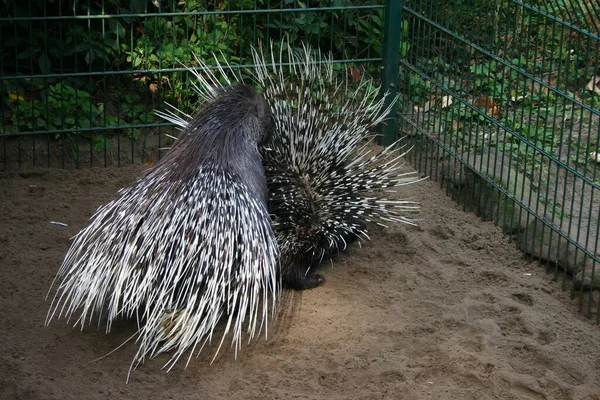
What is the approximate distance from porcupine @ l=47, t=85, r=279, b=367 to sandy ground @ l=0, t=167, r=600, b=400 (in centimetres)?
15

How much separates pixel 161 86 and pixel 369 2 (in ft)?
5.14

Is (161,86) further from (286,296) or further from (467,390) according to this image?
(467,390)

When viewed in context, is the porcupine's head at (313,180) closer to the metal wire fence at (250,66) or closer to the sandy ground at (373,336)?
the sandy ground at (373,336)

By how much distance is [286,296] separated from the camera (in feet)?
13.8

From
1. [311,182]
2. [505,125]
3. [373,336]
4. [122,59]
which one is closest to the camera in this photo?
[373,336]

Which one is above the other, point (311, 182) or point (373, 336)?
point (311, 182)

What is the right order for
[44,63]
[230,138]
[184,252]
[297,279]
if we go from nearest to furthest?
1. [184,252]
2. [230,138]
3. [297,279]
4. [44,63]

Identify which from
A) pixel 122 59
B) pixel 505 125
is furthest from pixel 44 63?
pixel 505 125

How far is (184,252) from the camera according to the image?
3.49 meters

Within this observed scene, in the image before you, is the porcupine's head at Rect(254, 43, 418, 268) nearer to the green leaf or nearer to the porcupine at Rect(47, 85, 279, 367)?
the porcupine at Rect(47, 85, 279, 367)

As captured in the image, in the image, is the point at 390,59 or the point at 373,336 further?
the point at 390,59

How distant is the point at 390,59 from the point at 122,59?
1.83m

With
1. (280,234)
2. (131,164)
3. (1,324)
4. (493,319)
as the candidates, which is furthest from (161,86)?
(493,319)

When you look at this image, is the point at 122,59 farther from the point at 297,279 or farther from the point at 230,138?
the point at 297,279
